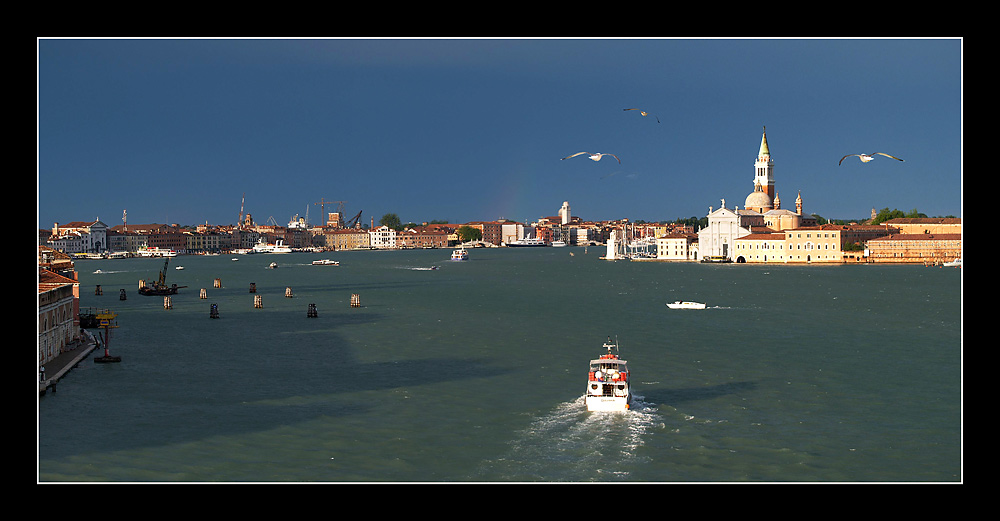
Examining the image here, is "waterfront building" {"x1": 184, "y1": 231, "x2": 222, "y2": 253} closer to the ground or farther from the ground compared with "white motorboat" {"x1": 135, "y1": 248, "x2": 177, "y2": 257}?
farther from the ground

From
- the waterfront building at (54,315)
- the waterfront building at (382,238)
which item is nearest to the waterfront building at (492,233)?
the waterfront building at (382,238)

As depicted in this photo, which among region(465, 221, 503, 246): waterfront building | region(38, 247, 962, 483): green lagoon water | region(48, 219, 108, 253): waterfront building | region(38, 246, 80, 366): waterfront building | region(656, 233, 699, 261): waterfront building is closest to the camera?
region(38, 247, 962, 483): green lagoon water

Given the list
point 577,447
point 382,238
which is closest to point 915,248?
point 577,447

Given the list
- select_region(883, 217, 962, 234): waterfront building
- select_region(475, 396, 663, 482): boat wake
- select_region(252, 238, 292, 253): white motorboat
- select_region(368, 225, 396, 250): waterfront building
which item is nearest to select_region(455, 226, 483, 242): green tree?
select_region(368, 225, 396, 250): waterfront building

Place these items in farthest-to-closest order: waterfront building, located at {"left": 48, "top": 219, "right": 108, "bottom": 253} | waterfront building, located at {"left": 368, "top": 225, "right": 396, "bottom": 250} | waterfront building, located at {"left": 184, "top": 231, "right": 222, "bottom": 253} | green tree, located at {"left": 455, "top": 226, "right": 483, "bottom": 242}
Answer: green tree, located at {"left": 455, "top": 226, "right": 483, "bottom": 242} → waterfront building, located at {"left": 368, "top": 225, "right": 396, "bottom": 250} → waterfront building, located at {"left": 184, "top": 231, "right": 222, "bottom": 253} → waterfront building, located at {"left": 48, "top": 219, "right": 108, "bottom": 253}

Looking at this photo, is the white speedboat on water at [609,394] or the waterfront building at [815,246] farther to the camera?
the waterfront building at [815,246]

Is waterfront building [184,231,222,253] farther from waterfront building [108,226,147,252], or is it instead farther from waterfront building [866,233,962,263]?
waterfront building [866,233,962,263]

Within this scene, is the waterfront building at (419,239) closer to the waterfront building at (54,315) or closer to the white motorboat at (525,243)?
the white motorboat at (525,243)
